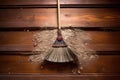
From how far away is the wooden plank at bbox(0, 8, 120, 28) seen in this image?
1.98 meters

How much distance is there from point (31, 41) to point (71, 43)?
1.16 feet

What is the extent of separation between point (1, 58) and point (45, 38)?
1.41 feet

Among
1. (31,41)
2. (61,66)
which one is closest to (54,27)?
(31,41)

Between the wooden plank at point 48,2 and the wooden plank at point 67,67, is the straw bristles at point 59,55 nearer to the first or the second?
the wooden plank at point 67,67

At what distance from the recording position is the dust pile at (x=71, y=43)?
6.44ft

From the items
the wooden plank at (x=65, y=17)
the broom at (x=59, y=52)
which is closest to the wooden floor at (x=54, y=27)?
the wooden plank at (x=65, y=17)

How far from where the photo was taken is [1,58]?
199 centimetres

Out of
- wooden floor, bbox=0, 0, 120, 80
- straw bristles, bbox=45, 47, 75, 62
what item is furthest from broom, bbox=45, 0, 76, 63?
wooden floor, bbox=0, 0, 120, 80

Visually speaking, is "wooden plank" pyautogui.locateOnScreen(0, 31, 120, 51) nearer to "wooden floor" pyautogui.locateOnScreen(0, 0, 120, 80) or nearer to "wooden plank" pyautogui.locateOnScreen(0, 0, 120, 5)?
"wooden floor" pyautogui.locateOnScreen(0, 0, 120, 80)

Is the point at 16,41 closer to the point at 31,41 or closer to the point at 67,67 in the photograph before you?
the point at 31,41

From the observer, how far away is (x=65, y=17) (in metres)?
1.98

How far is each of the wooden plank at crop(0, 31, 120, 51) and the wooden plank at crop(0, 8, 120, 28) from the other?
0.08 metres

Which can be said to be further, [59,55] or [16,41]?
[16,41]

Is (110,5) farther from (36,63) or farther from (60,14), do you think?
(36,63)
